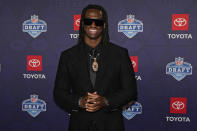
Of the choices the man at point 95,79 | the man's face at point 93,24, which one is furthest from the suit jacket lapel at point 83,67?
the man's face at point 93,24

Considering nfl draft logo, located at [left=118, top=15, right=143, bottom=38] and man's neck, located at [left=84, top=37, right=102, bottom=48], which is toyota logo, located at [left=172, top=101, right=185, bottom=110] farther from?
man's neck, located at [left=84, top=37, right=102, bottom=48]

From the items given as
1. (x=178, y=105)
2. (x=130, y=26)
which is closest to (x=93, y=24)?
(x=130, y=26)

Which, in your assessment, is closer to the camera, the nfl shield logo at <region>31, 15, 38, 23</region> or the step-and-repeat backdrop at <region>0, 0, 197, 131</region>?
the step-and-repeat backdrop at <region>0, 0, 197, 131</region>

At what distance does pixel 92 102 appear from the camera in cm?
149

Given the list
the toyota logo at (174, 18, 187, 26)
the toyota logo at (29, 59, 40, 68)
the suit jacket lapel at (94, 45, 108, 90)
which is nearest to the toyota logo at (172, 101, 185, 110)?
the toyota logo at (174, 18, 187, 26)

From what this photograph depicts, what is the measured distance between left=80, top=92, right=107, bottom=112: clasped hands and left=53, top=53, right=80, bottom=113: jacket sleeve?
5 centimetres

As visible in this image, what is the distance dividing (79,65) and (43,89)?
3.51 feet

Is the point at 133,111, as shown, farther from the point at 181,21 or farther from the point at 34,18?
the point at 34,18

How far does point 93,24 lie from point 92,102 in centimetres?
54

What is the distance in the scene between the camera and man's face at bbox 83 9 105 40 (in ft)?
5.39

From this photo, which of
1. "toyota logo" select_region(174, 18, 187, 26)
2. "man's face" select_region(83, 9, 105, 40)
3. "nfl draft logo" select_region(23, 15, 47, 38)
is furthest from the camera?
"nfl draft logo" select_region(23, 15, 47, 38)

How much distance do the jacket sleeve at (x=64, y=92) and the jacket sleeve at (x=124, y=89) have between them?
221mm

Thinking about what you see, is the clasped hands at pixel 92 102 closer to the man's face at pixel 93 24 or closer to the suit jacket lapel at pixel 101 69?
the suit jacket lapel at pixel 101 69

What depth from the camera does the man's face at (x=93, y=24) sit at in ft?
5.39
